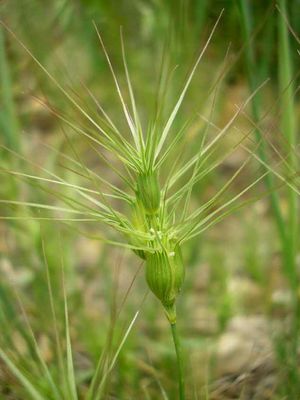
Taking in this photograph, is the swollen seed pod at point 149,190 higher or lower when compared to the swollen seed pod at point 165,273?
higher

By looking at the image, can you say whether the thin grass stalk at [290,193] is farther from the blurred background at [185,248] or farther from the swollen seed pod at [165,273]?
the swollen seed pod at [165,273]

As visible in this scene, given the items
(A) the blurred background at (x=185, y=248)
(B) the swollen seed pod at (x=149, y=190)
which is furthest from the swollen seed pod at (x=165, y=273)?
(A) the blurred background at (x=185, y=248)

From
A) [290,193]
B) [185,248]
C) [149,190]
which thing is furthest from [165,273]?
[185,248]

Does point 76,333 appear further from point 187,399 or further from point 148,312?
point 187,399

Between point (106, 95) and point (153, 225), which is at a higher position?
point (106, 95)

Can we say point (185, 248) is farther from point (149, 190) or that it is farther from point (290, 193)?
point (149, 190)

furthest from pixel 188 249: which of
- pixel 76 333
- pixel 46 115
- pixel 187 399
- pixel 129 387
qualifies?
pixel 46 115
